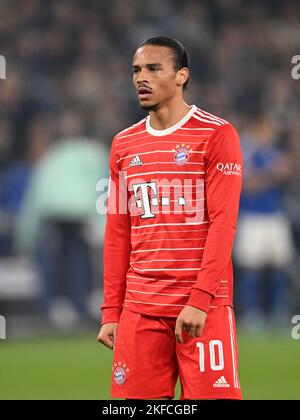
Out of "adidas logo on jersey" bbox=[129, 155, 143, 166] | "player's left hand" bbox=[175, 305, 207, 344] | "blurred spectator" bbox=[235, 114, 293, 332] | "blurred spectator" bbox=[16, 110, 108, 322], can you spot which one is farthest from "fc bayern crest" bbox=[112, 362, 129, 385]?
"blurred spectator" bbox=[16, 110, 108, 322]

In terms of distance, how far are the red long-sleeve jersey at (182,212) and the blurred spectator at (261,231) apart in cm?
683

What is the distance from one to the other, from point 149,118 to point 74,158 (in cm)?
707

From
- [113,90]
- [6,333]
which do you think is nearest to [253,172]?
[6,333]

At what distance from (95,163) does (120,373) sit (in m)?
7.22

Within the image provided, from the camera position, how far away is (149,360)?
187 inches

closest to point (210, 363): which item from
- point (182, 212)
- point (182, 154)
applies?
point (182, 212)

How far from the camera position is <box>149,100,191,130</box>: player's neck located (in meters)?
4.87

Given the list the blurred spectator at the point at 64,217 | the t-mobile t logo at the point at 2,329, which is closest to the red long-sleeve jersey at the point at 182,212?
the t-mobile t logo at the point at 2,329

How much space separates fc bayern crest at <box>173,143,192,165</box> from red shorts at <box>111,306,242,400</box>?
23.5 inches

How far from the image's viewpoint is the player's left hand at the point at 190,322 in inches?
179

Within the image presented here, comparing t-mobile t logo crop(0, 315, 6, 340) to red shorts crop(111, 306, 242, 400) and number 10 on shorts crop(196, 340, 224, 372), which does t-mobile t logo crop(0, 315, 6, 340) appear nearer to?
red shorts crop(111, 306, 242, 400)

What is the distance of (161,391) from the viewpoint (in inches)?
187

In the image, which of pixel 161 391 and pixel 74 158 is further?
pixel 74 158
